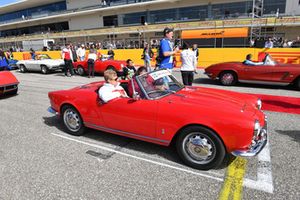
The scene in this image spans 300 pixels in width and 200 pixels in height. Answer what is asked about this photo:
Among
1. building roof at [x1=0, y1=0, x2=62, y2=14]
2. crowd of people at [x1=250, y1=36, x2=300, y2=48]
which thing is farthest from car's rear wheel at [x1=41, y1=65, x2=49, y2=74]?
building roof at [x1=0, y1=0, x2=62, y2=14]

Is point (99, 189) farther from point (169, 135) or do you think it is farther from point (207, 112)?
point (207, 112)

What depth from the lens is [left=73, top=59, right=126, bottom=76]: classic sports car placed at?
12.9 m

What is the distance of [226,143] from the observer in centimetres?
316

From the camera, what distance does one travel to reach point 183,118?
3359mm

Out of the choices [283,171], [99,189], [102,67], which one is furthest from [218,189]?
[102,67]

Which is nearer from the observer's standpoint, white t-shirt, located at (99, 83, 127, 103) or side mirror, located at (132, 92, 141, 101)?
side mirror, located at (132, 92, 141, 101)

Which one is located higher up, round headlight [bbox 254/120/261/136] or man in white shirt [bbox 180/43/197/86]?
man in white shirt [bbox 180/43/197/86]

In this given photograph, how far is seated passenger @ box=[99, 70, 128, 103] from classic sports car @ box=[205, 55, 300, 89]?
254 inches

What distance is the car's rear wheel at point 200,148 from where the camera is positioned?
3234 mm

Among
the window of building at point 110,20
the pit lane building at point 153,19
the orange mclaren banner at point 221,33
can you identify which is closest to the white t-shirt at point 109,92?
the pit lane building at point 153,19

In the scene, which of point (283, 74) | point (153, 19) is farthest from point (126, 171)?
point (153, 19)

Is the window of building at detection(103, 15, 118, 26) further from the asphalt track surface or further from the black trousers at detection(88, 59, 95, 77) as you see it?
the asphalt track surface

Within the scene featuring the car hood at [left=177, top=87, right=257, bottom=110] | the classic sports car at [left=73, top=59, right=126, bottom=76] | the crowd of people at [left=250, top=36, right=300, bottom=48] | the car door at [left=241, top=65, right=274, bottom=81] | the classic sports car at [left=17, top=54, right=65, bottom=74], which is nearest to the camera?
the car hood at [left=177, top=87, right=257, bottom=110]

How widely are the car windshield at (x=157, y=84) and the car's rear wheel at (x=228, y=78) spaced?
574cm
